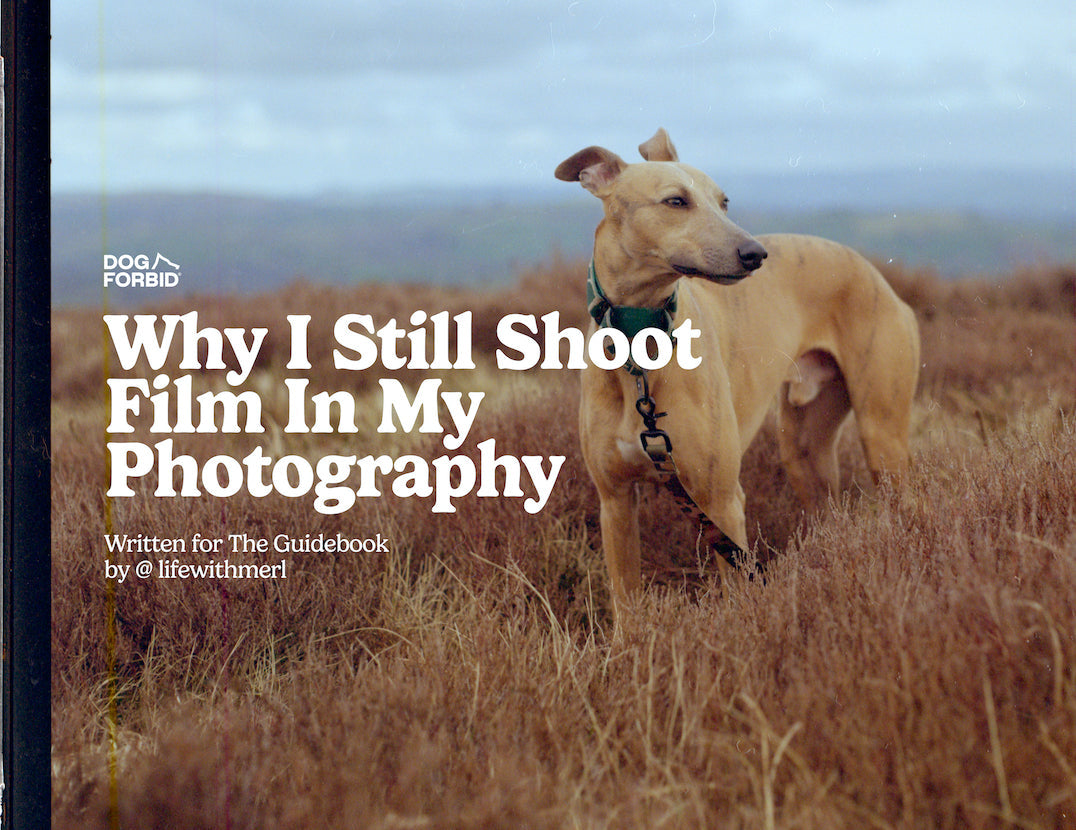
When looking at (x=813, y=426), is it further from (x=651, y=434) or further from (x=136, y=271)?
(x=136, y=271)

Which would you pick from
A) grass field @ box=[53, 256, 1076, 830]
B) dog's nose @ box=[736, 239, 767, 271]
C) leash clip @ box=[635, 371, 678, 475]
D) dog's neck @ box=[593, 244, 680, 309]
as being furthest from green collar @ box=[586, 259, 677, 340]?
grass field @ box=[53, 256, 1076, 830]

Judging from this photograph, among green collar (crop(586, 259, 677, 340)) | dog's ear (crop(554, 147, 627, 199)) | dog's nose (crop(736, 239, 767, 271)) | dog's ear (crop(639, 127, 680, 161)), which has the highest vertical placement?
dog's ear (crop(639, 127, 680, 161))

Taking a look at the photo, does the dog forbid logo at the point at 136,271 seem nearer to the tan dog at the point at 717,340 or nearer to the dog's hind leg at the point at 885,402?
the tan dog at the point at 717,340

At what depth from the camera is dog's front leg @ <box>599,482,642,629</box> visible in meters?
3.02

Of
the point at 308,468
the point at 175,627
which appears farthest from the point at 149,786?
the point at 308,468

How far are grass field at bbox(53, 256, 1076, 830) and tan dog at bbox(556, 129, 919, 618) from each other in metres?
0.43

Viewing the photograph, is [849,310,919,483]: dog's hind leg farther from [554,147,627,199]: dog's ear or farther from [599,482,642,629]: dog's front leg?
[554,147,627,199]: dog's ear

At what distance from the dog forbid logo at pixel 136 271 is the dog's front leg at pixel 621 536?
1.60 meters

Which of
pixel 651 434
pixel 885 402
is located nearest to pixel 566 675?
pixel 651 434

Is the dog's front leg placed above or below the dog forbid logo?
below

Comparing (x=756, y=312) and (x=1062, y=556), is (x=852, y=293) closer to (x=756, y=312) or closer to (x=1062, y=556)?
(x=756, y=312)

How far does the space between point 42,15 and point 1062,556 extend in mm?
2743

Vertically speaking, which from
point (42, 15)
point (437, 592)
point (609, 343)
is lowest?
point (437, 592)

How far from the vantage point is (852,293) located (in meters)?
3.79
